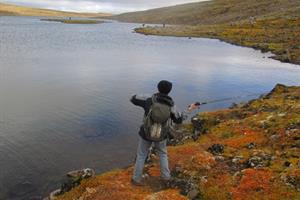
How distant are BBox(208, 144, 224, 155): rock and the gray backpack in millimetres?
5714

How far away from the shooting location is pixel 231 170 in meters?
17.0

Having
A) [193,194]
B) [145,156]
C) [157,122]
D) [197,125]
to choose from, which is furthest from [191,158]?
[197,125]

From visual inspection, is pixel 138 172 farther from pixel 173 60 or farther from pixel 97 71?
pixel 173 60

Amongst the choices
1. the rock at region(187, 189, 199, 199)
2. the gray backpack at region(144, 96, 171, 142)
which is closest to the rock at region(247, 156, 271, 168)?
the rock at region(187, 189, 199, 199)

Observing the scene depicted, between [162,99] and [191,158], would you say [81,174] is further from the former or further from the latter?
[162,99]

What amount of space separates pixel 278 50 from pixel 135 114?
60.7 meters

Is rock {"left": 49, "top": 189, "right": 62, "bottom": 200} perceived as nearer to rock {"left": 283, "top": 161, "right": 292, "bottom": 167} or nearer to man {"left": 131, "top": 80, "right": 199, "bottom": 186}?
man {"left": 131, "top": 80, "right": 199, "bottom": 186}

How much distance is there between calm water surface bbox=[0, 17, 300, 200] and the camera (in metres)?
21.8

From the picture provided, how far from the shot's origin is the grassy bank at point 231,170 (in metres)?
14.6

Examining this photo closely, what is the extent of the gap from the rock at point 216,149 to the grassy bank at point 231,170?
5 cm

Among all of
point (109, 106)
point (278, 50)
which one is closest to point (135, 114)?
point (109, 106)

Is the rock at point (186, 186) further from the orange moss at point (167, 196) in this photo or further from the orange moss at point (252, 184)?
the orange moss at point (252, 184)

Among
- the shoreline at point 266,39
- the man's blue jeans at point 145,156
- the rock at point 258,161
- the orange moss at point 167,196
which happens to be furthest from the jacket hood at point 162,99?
the shoreline at point 266,39

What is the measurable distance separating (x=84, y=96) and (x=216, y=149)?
20882mm
